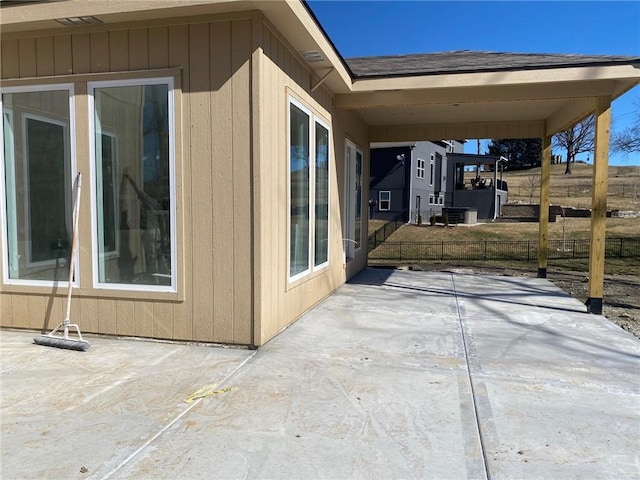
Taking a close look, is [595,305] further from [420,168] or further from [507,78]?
[420,168]

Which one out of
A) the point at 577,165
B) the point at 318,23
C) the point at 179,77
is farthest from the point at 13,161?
the point at 577,165

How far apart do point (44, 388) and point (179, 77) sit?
2971 millimetres

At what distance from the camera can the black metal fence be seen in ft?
47.9

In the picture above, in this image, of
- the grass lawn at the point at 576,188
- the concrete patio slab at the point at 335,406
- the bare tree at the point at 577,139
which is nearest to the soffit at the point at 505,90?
the concrete patio slab at the point at 335,406

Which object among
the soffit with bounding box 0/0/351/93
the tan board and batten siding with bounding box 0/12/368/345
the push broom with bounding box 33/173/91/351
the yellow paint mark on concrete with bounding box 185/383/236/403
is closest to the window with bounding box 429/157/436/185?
the soffit with bounding box 0/0/351/93

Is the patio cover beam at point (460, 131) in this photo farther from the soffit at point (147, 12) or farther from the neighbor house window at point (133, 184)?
the neighbor house window at point (133, 184)

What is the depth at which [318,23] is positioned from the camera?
491 centimetres

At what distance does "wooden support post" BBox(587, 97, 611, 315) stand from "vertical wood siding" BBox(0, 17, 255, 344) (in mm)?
4897

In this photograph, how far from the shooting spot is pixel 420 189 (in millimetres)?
26062

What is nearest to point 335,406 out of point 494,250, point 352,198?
point 352,198

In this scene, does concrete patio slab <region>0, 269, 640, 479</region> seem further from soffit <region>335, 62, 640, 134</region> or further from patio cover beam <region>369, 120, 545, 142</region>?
patio cover beam <region>369, 120, 545, 142</region>

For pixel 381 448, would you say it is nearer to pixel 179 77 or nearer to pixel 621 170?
pixel 179 77

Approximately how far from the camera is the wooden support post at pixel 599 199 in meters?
6.22

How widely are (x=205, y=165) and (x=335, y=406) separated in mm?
2599
